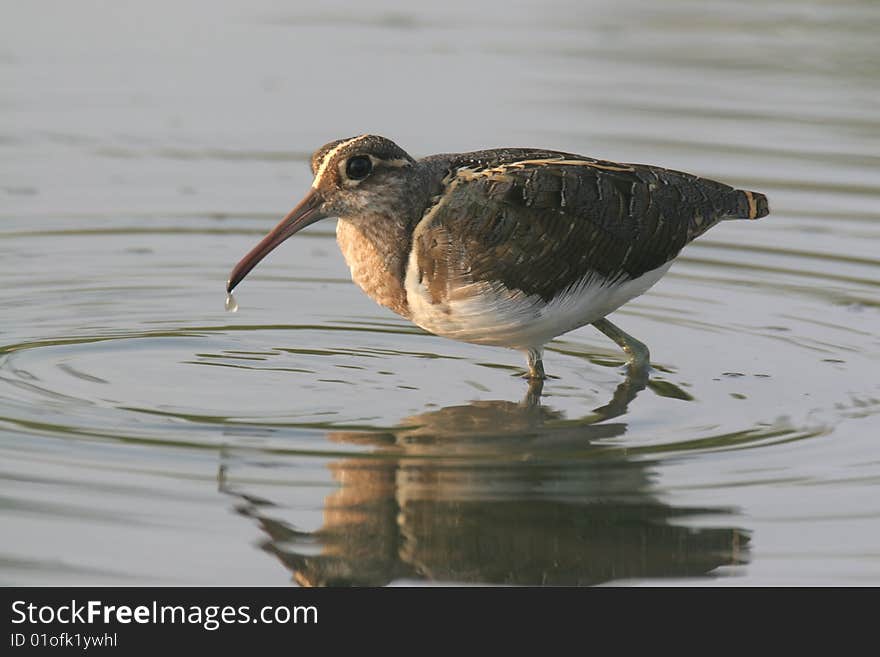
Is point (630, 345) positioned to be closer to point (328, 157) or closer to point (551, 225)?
point (551, 225)

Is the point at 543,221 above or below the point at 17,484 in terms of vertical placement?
above

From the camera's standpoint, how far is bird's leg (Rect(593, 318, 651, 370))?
10.8m

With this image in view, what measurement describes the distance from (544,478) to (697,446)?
99 cm

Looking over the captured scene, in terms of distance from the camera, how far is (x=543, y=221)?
10023 millimetres

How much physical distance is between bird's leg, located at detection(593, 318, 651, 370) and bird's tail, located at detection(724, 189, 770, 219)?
0.99m

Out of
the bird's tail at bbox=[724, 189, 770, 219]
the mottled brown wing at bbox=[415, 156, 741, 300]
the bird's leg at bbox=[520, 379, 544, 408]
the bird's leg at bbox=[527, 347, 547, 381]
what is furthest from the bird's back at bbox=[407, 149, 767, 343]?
the bird's tail at bbox=[724, 189, 770, 219]

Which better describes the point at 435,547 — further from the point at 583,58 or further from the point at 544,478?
the point at 583,58

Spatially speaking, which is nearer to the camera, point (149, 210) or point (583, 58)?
point (149, 210)

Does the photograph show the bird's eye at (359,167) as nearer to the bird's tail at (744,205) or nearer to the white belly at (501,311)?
the white belly at (501,311)

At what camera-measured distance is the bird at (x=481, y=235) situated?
9.84m

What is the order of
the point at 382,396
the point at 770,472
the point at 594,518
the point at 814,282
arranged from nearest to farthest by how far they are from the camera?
the point at 594,518
the point at 770,472
the point at 382,396
the point at 814,282

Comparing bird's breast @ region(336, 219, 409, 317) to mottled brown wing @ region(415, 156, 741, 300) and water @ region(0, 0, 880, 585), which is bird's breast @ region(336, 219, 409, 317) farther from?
water @ region(0, 0, 880, 585)
